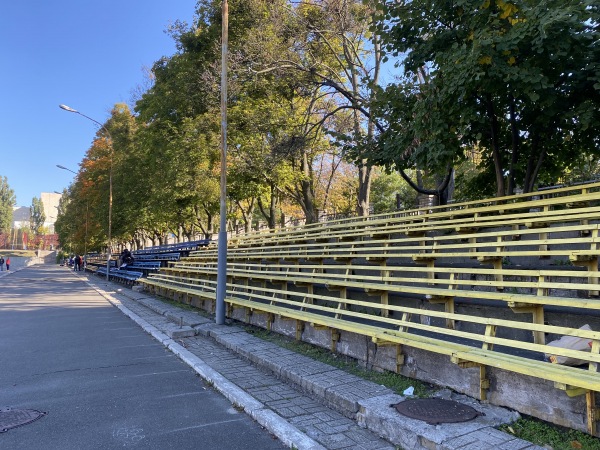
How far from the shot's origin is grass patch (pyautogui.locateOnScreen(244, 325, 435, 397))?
16.8ft

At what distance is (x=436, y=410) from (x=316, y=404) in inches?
60.6

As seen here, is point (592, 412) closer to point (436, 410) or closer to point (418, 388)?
point (436, 410)

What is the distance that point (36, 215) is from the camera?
14675cm

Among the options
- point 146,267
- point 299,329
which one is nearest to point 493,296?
point 299,329

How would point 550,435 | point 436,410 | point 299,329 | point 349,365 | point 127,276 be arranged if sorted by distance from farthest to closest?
point 127,276 → point 299,329 → point 349,365 → point 436,410 → point 550,435

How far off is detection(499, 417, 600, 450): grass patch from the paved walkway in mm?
121

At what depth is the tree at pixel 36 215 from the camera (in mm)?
145625

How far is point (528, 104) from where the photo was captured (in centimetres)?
905

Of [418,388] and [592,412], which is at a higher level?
[592,412]

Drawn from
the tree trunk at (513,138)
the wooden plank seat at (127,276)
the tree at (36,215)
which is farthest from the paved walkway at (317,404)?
the tree at (36,215)

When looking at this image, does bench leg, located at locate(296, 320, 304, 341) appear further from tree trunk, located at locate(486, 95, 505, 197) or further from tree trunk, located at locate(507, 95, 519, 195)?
tree trunk, located at locate(507, 95, 519, 195)

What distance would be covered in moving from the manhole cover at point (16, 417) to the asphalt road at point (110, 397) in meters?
0.12

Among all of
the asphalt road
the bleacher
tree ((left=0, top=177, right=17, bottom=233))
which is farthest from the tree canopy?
tree ((left=0, top=177, right=17, bottom=233))

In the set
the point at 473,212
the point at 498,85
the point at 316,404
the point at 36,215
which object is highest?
the point at 36,215
